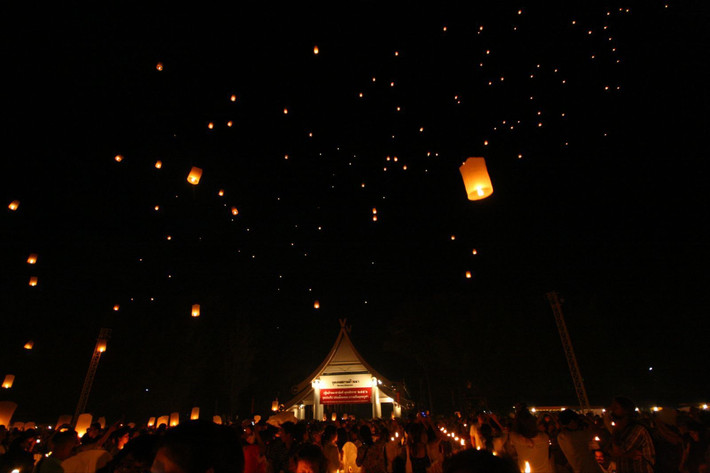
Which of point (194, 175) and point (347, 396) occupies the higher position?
point (194, 175)

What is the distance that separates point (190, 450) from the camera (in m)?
1.34

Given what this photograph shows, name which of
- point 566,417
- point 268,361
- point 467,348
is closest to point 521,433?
point 566,417

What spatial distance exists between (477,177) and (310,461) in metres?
3.81

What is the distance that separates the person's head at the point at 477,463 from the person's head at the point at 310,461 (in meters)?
2.27

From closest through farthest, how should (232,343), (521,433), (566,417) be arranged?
(521,433) < (566,417) < (232,343)

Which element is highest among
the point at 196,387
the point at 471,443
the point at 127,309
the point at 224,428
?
the point at 127,309

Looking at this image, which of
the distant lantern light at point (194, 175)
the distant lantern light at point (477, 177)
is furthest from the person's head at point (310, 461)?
the distant lantern light at point (194, 175)

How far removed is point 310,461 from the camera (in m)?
3.04

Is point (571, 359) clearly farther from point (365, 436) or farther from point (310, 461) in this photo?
point (310, 461)

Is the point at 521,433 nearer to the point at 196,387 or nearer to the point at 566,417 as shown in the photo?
the point at 566,417

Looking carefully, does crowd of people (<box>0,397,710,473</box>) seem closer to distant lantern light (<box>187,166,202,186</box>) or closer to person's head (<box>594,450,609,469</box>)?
person's head (<box>594,450,609,469</box>)

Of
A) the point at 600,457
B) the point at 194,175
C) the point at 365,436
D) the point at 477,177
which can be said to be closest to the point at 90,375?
the point at 194,175

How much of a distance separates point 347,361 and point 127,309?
40.4 ft

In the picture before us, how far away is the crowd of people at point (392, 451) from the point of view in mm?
1352
